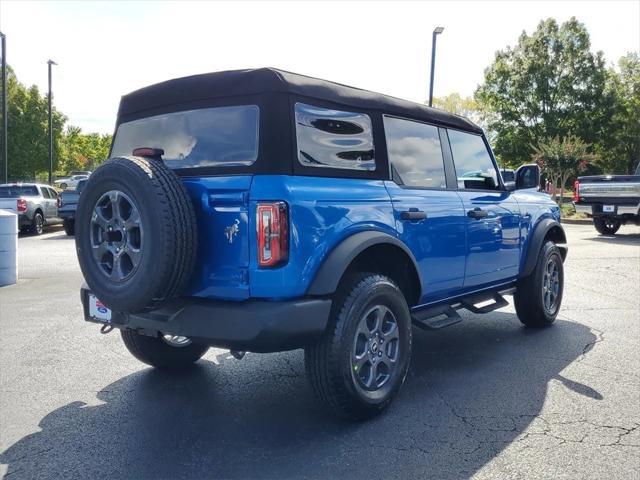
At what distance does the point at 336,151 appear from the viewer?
3.47 meters

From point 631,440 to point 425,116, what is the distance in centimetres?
252

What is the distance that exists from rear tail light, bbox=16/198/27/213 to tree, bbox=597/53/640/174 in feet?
119

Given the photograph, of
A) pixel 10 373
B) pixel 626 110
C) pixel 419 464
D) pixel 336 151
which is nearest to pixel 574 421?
pixel 419 464

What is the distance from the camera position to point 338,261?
3146 mm

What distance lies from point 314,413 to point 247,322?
0.99 meters

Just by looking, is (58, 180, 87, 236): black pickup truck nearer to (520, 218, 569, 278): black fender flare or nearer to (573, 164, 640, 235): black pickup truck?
(573, 164, 640, 235): black pickup truck

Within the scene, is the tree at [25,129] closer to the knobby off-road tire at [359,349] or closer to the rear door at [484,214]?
the rear door at [484,214]

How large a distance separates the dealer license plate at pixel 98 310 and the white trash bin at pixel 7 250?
5810 millimetres

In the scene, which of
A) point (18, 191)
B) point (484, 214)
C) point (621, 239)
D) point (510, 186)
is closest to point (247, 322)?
point (484, 214)

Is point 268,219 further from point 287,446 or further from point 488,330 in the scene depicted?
point 488,330

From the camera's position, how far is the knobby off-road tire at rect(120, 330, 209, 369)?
419cm

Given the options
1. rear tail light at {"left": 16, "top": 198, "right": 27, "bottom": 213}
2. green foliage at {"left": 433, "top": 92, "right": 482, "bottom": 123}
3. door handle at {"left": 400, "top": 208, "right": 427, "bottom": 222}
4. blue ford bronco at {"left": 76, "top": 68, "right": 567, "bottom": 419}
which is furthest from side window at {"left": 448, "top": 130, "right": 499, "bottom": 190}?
green foliage at {"left": 433, "top": 92, "right": 482, "bottom": 123}

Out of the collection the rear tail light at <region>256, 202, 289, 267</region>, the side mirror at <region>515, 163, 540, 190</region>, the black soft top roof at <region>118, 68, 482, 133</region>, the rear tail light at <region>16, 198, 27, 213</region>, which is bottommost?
the rear tail light at <region>16, 198, 27, 213</region>

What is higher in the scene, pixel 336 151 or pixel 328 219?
pixel 336 151
